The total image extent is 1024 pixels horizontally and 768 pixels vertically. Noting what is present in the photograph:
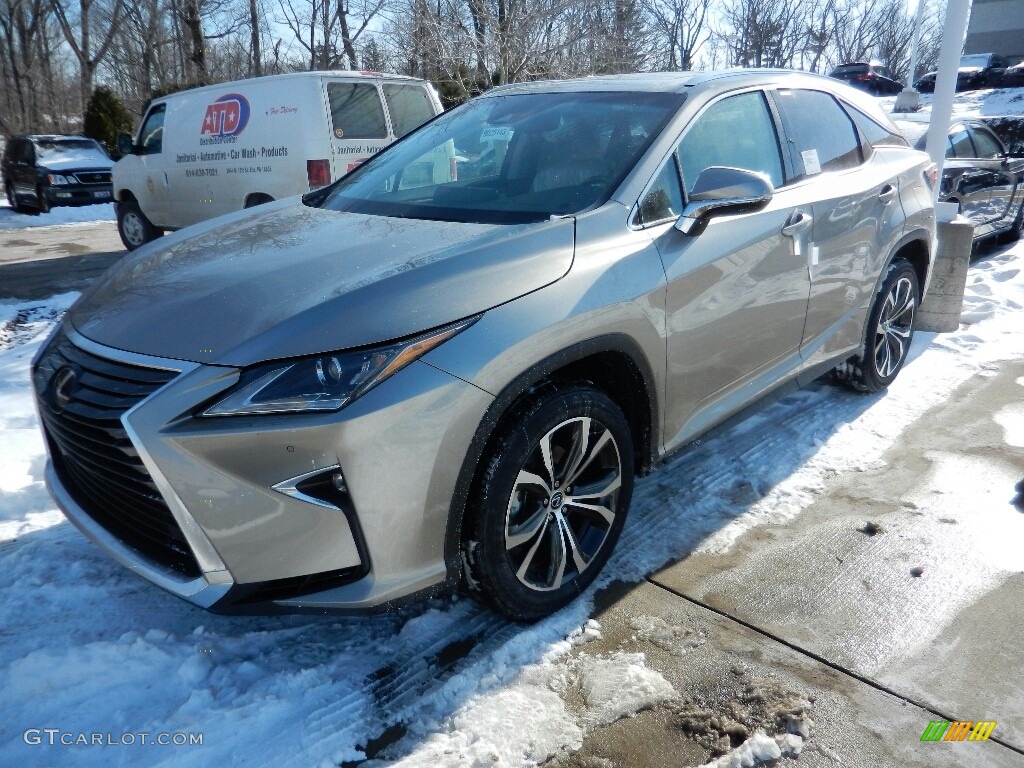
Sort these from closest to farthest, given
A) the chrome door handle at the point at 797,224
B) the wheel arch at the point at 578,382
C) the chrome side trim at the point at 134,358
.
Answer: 1. the chrome side trim at the point at 134,358
2. the wheel arch at the point at 578,382
3. the chrome door handle at the point at 797,224

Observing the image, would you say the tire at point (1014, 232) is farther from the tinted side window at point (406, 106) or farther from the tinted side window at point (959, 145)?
the tinted side window at point (406, 106)

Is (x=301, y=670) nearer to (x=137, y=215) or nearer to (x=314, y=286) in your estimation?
(x=314, y=286)

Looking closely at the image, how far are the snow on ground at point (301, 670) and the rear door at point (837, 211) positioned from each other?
96cm

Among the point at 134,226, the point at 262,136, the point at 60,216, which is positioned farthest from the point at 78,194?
the point at 262,136

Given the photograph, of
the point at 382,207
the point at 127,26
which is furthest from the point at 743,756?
the point at 127,26

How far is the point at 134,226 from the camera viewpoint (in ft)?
36.3

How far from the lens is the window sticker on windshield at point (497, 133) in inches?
136

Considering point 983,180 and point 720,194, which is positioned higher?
point 720,194

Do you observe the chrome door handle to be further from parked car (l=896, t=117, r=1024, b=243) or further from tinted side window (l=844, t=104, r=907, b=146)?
Answer: parked car (l=896, t=117, r=1024, b=243)

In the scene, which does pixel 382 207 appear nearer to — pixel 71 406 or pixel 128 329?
pixel 128 329

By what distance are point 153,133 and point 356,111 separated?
11.3 feet

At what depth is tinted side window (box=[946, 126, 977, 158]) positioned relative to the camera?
8430mm

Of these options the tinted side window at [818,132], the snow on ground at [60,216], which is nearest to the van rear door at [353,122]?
the tinted side window at [818,132]

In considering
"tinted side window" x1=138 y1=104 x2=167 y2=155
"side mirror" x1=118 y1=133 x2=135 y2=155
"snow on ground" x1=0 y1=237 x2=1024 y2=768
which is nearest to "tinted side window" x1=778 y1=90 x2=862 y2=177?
"snow on ground" x1=0 y1=237 x2=1024 y2=768
